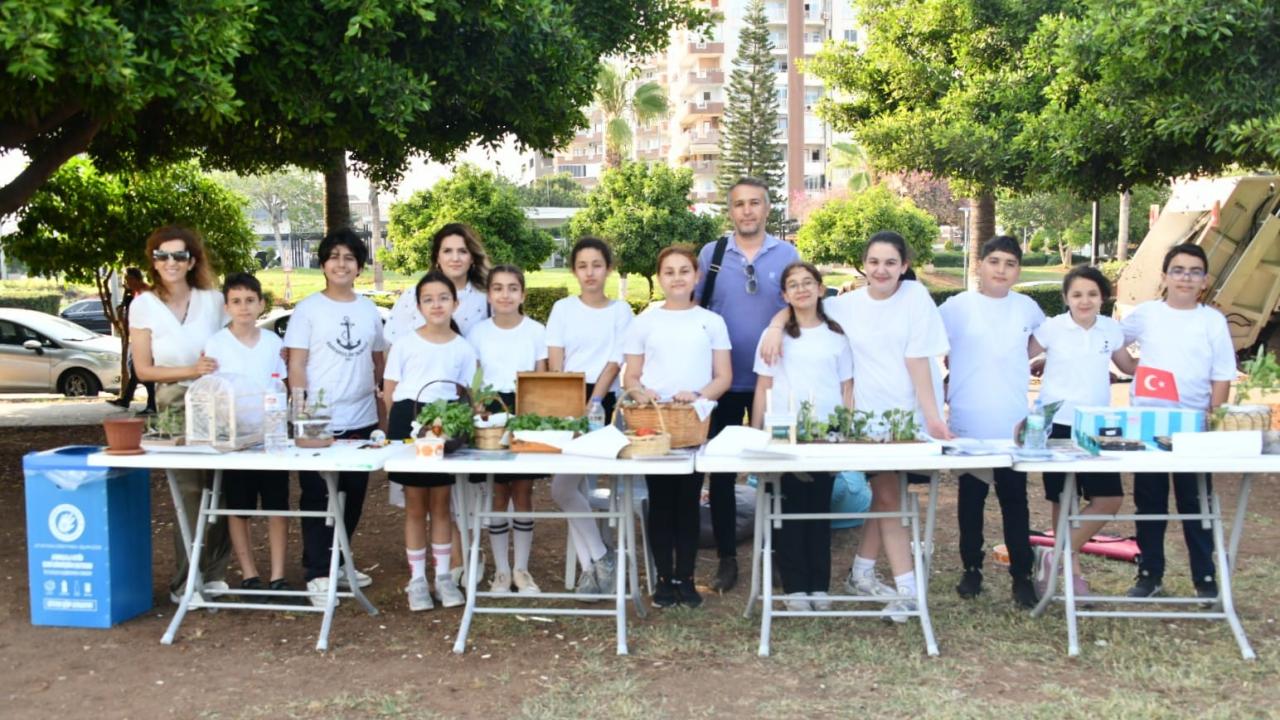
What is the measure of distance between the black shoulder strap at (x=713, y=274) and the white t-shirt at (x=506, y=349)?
830 millimetres

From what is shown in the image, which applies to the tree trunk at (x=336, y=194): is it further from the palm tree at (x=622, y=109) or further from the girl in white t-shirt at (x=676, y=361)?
the palm tree at (x=622, y=109)

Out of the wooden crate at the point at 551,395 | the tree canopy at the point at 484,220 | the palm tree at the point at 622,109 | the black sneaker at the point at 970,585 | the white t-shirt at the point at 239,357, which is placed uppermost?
the palm tree at the point at 622,109

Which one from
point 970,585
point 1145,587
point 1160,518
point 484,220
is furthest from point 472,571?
point 484,220

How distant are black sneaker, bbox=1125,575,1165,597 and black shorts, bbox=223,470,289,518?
4.05m

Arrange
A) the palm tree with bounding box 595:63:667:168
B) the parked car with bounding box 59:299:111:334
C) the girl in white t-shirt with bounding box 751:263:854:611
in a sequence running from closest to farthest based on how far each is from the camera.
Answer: the girl in white t-shirt with bounding box 751:263:854:611 < the parked car with bounding box 59:299:111:334 < the palm tree with bounding box 595:63:667:168

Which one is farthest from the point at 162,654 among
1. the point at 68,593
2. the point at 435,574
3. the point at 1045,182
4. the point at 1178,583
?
the point at 1045,182

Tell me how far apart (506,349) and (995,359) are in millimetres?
2297

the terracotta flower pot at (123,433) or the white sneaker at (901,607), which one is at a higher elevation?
the terracotta flower pot at (123,433)

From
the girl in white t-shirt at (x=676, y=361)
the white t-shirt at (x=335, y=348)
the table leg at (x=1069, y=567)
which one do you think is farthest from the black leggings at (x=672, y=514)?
the table leg at (x=1069, y=567)

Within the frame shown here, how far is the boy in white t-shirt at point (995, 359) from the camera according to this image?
17.4 feet

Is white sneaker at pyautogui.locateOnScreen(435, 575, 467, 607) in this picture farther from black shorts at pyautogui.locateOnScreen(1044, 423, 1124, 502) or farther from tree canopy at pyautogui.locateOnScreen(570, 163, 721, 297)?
tree canopy at pyautogui.locateOnScreen(570, 163, 721, 297)

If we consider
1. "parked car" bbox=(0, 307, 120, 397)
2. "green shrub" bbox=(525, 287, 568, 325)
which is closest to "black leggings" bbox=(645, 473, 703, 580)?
"parked car" bbox=(0, 307, 120, 397)

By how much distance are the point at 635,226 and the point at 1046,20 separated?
808 inches

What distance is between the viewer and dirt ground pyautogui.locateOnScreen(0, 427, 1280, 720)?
439 cm
